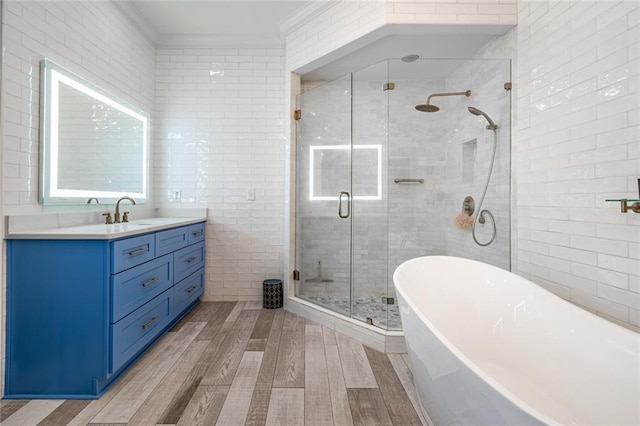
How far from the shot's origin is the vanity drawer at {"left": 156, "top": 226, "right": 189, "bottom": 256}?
2.34 metres

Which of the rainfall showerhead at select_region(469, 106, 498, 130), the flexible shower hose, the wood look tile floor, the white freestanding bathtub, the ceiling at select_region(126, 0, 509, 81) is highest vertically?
the ceiling at select_region(126, 0, 509, 81)

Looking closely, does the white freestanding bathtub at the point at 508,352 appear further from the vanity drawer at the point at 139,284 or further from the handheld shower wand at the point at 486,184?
the vanity drawer at the point at 139,284

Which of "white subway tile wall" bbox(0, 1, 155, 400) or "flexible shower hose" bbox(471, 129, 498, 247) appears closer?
"white subway tile wall" bbox(0, 1, 155, 400)

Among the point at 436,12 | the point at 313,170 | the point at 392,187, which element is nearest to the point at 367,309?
the point at 392,187

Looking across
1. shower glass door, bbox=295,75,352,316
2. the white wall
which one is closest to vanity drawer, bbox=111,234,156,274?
shower glass door, bbox=295,75,352,316

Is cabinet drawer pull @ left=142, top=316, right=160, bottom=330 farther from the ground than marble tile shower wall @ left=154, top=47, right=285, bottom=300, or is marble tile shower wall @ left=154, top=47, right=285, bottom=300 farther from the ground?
marble tile shower wall @ left=154, top=47, right=285, bottom=300

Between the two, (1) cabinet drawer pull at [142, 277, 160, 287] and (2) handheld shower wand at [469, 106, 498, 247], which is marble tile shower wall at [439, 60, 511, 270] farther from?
(1) cabinet drawer pull at [142, 277, 160, 287]

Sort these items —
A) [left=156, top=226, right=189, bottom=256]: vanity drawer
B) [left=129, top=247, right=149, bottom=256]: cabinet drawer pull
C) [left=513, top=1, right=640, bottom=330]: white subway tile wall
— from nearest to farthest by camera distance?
[left=513, top=1, right=640, bottom=330]: white subway tile wall, [left=129, top=247, right=149, bottom=256]: cabinet drawer pull, [left=156, top=226, right=189, bottom=256]: vanity drawer

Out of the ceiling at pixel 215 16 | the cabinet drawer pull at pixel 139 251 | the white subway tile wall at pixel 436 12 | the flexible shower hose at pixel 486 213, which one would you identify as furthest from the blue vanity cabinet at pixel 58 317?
the flexible shower hose at pixel 486 213

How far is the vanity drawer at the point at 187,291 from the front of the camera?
2.69 metres

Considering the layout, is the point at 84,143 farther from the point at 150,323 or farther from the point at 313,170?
the point at 313,170

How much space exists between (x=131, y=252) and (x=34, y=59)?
51.3 inches

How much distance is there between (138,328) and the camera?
6.73 ft

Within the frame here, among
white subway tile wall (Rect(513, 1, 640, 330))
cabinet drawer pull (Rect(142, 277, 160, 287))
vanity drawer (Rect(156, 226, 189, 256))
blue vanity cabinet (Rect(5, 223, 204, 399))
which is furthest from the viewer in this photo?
vanity drawer (Rect(156, 226, 189, 256))
